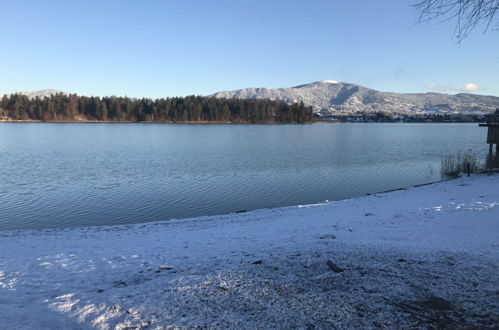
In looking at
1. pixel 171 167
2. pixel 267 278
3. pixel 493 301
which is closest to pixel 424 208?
pixel 493 301

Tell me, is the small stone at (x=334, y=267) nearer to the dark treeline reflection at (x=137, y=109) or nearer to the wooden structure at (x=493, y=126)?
the wooden structure at (x=493, y=126)

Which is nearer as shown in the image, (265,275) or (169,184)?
(265,275)

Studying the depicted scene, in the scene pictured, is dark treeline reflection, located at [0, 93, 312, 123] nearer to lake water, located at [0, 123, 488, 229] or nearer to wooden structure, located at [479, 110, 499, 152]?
lake water, located at [0, 123, 488, 229]

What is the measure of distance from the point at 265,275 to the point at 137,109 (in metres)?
186

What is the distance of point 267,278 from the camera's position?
23.3ft

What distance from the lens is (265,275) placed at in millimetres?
7270

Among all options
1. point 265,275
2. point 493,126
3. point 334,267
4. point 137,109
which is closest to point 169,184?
point 265,275

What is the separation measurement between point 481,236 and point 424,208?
5305 millimetres

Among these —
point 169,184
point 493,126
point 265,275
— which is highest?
point 493,126

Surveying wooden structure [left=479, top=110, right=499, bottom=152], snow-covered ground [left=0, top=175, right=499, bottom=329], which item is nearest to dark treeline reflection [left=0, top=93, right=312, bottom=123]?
wooden structure [left=479, top=110, right=499, bottom=152]

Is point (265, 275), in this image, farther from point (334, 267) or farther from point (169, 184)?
point (169, 184)

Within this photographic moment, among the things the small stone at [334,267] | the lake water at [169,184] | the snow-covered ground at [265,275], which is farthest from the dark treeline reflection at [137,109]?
the small stone at [334,267]

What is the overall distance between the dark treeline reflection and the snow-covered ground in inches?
6581

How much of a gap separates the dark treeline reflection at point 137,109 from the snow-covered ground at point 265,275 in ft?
548
